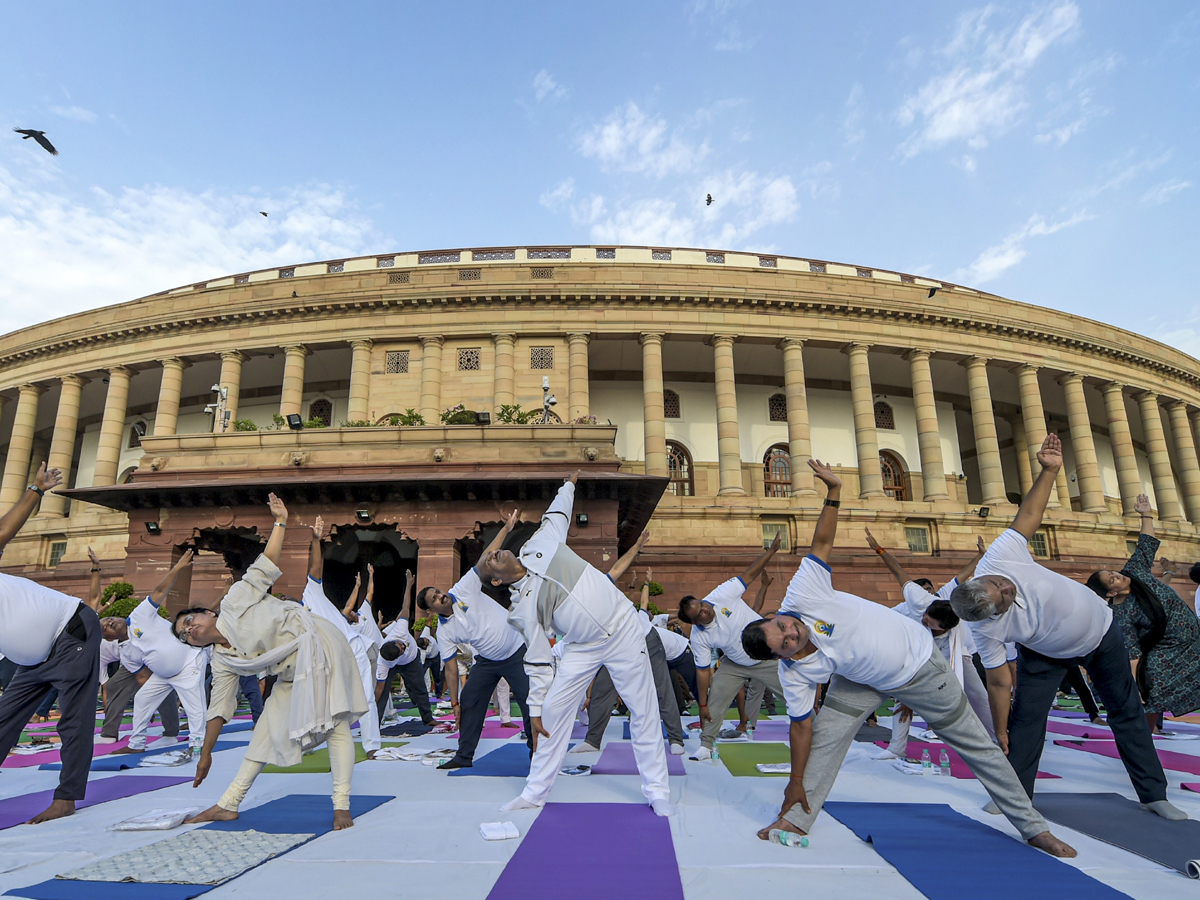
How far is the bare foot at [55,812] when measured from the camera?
5.02 m

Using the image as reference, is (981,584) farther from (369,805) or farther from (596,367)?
(596,367)

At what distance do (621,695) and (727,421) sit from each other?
1008 inches

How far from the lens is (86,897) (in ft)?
11.2

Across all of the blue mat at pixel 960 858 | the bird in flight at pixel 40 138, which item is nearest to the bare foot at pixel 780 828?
the blue mat at pixel 960 858

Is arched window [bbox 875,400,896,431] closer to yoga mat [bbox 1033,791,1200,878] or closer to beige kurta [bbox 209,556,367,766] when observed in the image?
yoga mat [bbox 1033,791,1200,878]

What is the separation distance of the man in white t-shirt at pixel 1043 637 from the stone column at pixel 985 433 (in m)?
29.2

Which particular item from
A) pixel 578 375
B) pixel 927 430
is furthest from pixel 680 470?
pixel 927 430

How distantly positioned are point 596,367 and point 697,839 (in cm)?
3077

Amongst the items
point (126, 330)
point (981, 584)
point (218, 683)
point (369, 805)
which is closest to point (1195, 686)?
point (981, 584)

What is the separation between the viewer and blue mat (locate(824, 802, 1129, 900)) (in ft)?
11.3

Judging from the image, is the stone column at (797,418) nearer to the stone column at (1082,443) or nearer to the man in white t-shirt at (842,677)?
the stone column at (1082,443)

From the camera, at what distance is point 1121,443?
35.0 meters

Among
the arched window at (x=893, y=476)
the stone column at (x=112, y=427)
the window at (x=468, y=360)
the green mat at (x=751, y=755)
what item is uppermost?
the window at (x=468, y=360)

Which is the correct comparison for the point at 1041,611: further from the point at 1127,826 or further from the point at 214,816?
the point at 214,816
